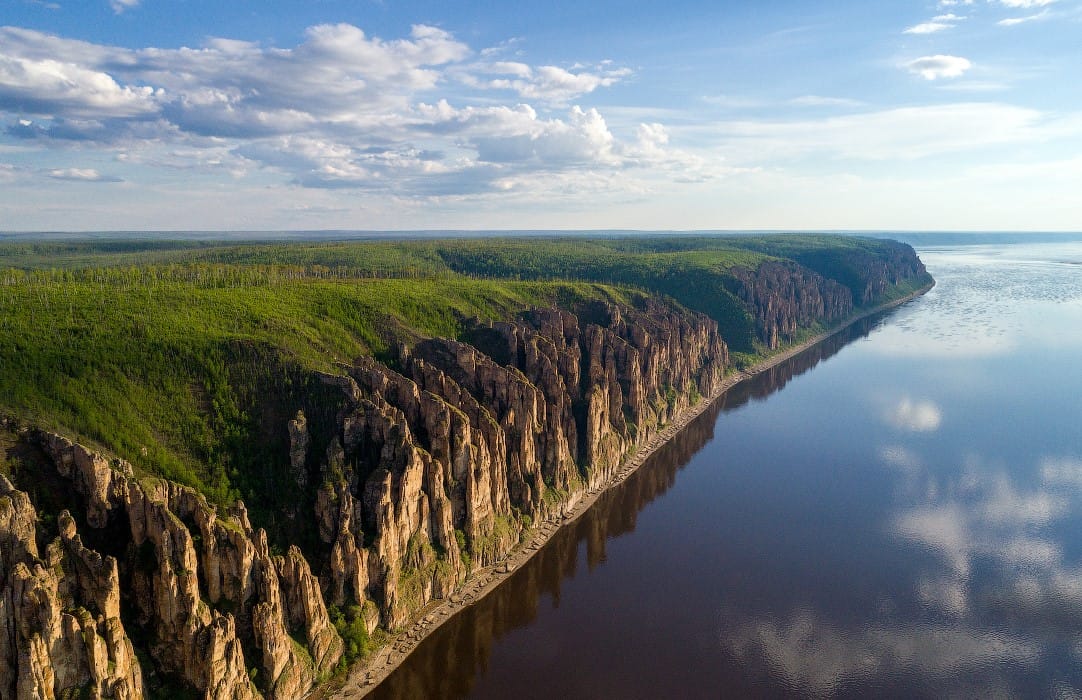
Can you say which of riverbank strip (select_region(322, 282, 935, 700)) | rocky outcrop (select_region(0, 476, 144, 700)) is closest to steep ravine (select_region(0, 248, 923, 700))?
rocky outcrop (select_region(0, 476, 144, 700))

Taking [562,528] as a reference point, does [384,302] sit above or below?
above

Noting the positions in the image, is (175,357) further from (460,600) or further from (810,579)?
(810,579)

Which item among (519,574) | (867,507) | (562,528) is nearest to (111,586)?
(519,574)

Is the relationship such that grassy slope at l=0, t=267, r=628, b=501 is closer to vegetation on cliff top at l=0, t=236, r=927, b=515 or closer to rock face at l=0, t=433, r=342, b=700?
vegetation on cliff top at l=0, t=236, r=927, b=515

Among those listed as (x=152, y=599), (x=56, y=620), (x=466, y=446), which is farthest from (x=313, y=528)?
(x=56, y=620)

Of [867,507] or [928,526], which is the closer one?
[928,526]

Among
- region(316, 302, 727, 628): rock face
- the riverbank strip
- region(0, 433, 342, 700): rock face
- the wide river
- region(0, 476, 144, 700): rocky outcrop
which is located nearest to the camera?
region(0, 476, 144, 700): rocky outcrop

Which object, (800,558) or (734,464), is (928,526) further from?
(734,464)
